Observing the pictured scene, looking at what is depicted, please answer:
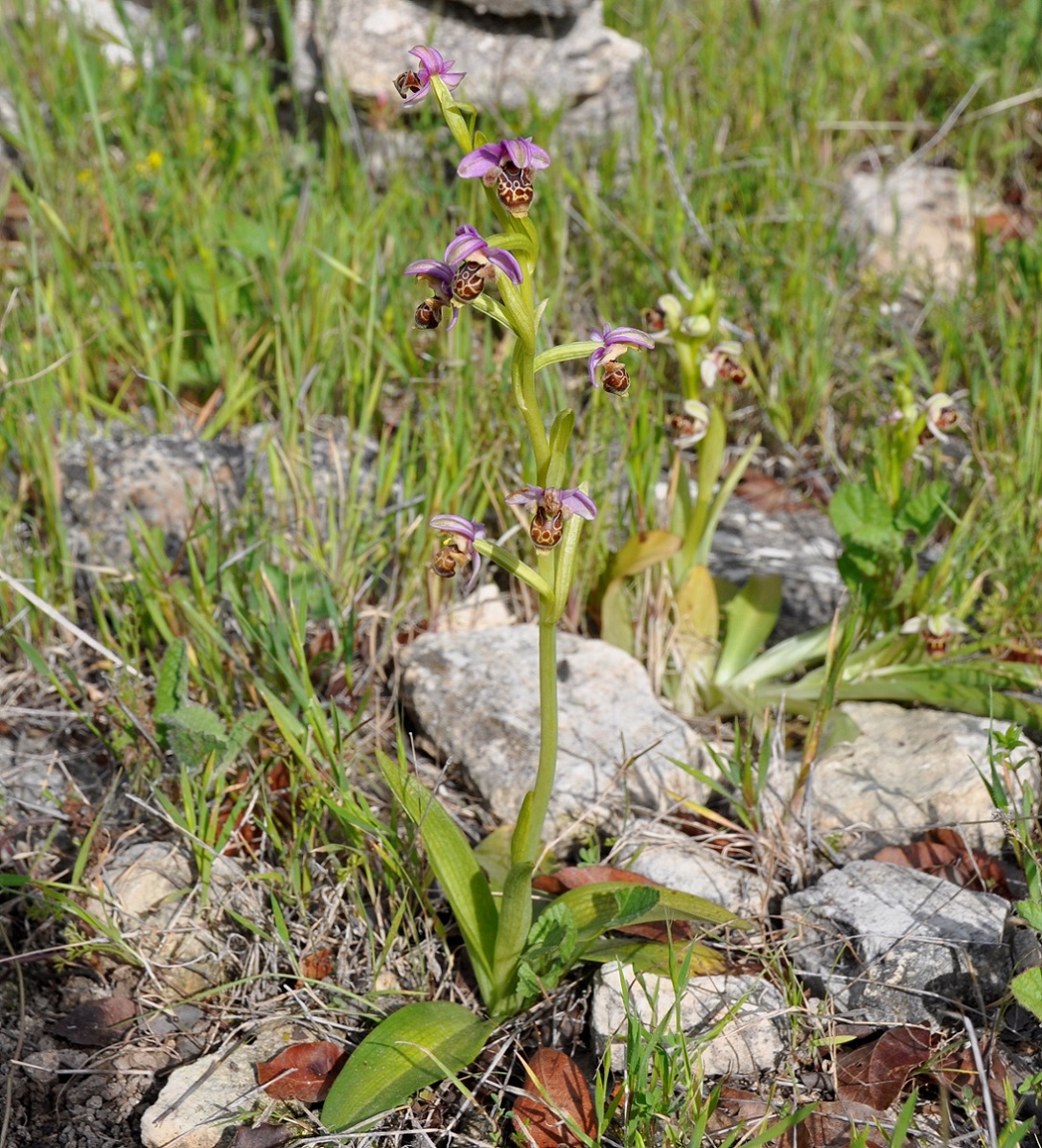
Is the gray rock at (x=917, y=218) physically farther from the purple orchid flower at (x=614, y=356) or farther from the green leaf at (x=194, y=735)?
the green leaf at (x=194, y=735)

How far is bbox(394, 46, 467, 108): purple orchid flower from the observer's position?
1594 mm

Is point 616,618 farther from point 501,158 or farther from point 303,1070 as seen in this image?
point 501,158

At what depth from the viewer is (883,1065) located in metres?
1.76

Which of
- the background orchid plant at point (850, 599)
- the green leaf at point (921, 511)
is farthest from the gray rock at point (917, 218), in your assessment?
the green leaf at point (921, 511)

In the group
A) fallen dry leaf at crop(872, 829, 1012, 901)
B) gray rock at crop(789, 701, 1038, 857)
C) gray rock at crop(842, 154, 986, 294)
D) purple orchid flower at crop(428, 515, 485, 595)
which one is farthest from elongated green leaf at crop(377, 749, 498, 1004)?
gray rock at crop(842, 154, 986, 294)

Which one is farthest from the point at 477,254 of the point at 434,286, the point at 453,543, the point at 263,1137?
the point at 263,1137

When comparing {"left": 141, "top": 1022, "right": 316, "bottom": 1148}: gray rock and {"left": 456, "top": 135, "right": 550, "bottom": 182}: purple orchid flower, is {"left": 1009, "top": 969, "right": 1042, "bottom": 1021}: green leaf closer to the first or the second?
{"left": 141, "top": 1022, "right": 316, "bottom": 1148}: gray rock

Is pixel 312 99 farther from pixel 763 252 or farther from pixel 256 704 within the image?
pixel 256 704

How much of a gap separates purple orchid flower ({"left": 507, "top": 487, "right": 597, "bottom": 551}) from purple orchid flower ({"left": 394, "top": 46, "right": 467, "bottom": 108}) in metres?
0.59

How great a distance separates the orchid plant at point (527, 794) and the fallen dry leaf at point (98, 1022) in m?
0.48

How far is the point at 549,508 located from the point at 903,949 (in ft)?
3.29

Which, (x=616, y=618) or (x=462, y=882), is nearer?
(x=462, y=882)

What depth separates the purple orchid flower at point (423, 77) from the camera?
1594 millimetres

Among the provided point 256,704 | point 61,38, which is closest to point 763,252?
point 256,704
